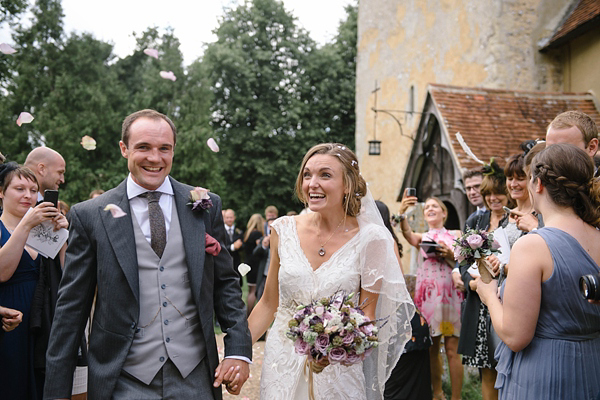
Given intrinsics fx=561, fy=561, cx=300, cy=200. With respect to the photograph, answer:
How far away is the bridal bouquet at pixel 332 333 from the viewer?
10.0 ft

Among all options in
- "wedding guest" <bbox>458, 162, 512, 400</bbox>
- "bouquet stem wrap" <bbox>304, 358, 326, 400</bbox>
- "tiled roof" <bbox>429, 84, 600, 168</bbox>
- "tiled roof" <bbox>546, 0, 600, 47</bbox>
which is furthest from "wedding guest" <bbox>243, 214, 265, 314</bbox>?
"tiled roof" <bbox>546, 0, 600, 47</bbox>

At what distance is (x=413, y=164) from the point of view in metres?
13.2

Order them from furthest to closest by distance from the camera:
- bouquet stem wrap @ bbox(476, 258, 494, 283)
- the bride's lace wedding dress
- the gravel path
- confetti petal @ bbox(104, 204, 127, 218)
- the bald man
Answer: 1. the gravel path
2. the bald man
3. the bride's lace wedding dress
4. bouquet stem wrap @ bbox(476, 258, 494, 283)
5. confetti petal @ bbox(104, 204, 127, 218)

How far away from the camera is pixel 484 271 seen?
3.48 metres

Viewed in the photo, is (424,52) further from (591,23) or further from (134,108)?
(134,108)

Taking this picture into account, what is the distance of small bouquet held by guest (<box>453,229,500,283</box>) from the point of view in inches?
138

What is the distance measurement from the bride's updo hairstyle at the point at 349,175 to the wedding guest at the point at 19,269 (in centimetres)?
187

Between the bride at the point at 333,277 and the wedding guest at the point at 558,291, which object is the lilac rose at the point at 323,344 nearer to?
the bride at the point at 333,277

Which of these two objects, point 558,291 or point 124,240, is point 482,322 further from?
point 124,240

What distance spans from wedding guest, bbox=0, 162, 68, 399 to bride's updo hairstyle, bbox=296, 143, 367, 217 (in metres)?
1.87

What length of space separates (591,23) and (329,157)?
10802 millimetres

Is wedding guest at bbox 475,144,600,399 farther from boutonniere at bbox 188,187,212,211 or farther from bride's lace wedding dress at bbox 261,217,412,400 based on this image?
boutonniere at bbox 188,187,212,211

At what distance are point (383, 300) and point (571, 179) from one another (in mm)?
1474

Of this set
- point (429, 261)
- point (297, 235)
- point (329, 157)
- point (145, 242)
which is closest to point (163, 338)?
point (145, 242)
